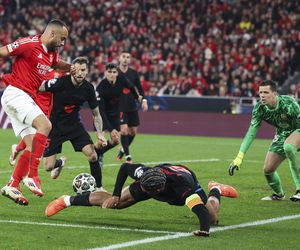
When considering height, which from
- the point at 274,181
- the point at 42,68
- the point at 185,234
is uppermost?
the point at 42,68

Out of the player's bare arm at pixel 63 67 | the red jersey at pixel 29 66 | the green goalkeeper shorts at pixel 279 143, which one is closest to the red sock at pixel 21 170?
the red jersey at pixel 29 66

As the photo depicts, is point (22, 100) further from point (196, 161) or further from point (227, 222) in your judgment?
point (196, 161)

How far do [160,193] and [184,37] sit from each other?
84.0ft

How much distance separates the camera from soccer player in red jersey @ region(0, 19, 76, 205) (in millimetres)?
9938

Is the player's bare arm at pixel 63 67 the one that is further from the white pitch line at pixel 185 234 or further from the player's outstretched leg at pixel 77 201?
the white pitch line at pixel 185 234

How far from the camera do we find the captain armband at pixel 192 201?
8.59 meters

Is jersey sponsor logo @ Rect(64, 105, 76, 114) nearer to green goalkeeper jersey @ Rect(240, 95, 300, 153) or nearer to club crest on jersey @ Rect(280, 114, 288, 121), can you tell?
green goalkeeper jersey @ Rect(240, 95, 300, 153)

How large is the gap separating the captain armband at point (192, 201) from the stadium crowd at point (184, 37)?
65.1ft

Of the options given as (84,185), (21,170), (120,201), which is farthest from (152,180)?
(84,185)

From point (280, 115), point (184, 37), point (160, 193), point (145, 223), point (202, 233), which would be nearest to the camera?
point (202, 233)

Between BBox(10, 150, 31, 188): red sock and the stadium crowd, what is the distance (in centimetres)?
1875

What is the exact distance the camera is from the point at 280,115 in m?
11.7

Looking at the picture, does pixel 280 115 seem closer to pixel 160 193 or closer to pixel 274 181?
pixel 274 181

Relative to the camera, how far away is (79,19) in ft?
123
